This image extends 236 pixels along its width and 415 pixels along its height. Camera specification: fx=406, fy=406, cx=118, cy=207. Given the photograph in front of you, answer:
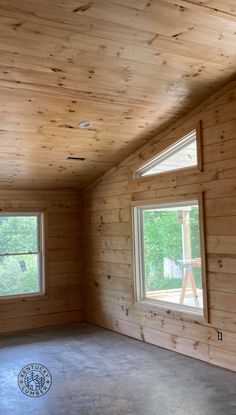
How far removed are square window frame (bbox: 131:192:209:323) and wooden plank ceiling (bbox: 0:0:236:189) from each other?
0.84m

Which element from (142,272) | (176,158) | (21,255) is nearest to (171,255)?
(142,272)

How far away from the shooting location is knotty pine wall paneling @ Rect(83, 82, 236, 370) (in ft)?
13.4

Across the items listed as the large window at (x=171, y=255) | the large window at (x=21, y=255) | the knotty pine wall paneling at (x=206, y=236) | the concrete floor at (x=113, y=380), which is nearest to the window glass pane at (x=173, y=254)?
the large window at (x=171, y=255)

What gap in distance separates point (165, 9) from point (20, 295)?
15.2 feet

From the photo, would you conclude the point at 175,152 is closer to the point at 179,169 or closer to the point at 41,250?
the point at 179,169

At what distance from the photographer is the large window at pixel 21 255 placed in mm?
6055

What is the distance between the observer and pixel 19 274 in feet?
20.3

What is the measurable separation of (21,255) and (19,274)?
289 millimetres

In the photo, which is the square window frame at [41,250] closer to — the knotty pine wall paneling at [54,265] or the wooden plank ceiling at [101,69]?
the knotty pine wall paneling at [54,265]

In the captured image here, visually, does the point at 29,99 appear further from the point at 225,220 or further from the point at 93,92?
the point at 225,220

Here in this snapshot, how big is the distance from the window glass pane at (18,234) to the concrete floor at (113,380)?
138 cm

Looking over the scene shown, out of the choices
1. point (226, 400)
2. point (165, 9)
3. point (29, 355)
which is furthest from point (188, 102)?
point (29, 355)

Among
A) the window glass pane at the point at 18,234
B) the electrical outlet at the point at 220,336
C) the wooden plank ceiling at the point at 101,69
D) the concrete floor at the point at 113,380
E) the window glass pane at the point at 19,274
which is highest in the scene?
the wooden plank ceiling at the point at 101,69

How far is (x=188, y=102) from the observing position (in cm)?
431
